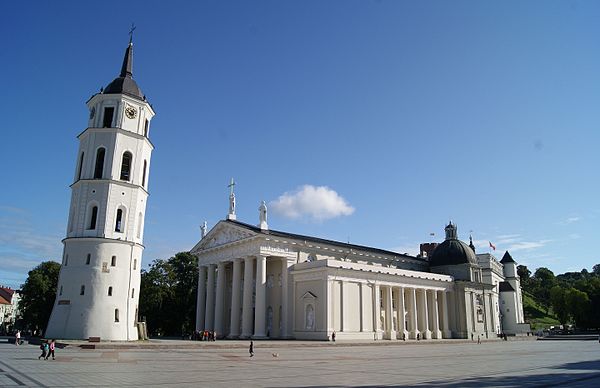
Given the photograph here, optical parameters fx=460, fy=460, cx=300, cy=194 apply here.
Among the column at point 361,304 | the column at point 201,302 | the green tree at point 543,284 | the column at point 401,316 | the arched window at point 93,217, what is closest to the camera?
the arched window at point 93,217

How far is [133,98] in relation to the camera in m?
42.0

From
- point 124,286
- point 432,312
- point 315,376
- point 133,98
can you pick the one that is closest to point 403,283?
point 432,312

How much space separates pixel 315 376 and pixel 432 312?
158ft

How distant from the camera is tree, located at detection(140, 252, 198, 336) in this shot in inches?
2469

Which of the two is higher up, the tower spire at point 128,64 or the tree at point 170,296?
the tower spire at point 128,64

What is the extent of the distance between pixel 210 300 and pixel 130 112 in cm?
2611

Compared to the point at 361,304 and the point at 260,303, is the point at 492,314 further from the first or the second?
the point at 260,303

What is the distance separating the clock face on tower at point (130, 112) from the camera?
136ft

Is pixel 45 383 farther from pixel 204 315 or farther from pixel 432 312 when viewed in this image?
pixel 432 312

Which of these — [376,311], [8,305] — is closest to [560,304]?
[376,311]

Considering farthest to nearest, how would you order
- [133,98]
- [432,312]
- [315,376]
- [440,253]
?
[440,253] < [432,312] < [133,98] < [315,376]

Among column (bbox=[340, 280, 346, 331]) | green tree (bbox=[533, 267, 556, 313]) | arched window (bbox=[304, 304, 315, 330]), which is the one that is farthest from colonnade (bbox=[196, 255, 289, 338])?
green tree (bbox=[533, 267, 556, 313])

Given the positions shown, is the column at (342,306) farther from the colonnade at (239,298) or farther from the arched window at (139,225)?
the arched window at (139,225)

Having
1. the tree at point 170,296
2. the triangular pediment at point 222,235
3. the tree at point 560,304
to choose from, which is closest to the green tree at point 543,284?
the tree at point 560,304
